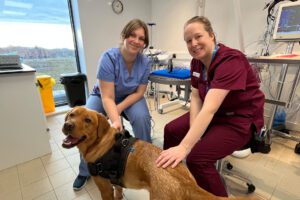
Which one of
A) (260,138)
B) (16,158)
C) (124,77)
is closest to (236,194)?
(260,138)

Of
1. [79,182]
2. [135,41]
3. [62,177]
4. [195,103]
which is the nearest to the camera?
[195,103]

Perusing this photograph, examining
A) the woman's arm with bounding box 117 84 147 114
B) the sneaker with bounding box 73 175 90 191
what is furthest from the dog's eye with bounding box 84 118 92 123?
the sneaker with bounding box 73 175 90 191

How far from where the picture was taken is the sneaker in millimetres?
1374

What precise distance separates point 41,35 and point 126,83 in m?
2.65

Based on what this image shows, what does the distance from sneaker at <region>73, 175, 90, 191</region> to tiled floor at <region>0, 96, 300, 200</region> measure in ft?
0.11

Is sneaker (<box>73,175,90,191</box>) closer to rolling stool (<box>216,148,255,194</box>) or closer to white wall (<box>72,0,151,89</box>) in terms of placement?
rolling stool (<box>216,148,255,194</box>)

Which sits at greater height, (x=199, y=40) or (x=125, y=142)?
(x=199, y=40)

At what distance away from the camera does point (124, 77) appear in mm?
1411

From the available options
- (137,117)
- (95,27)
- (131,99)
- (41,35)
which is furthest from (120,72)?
(41,35)

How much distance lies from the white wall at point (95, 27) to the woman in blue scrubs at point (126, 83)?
207 centimetres

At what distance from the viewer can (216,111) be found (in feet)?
3.15

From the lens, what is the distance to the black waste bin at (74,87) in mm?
3092

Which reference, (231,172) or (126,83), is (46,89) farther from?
(231,172)

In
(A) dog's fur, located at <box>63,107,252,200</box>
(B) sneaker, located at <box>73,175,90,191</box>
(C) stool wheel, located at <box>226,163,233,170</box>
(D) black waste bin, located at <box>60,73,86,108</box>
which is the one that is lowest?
(B) sneaker, located at <box>73,175,90,191</box>
